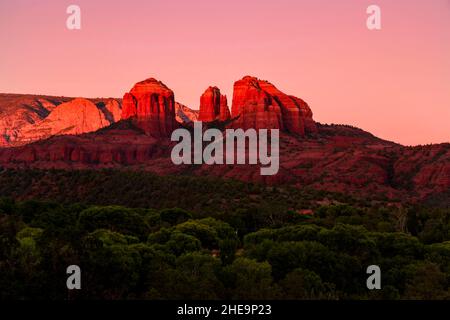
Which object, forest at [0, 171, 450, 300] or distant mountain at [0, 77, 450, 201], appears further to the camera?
distant mountain at [0, 77, 450, 201]

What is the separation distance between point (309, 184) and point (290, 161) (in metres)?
17.2

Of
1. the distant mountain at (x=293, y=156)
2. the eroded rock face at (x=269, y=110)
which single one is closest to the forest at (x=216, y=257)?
the distant mountain at (x=293, y=156)
